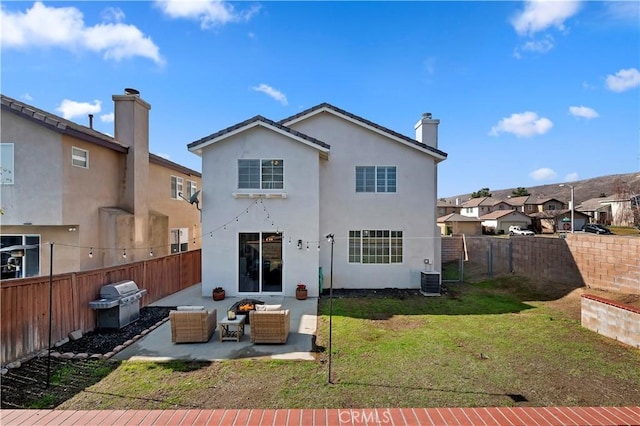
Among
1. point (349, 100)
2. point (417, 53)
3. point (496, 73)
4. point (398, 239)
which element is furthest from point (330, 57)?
point (398, 239)

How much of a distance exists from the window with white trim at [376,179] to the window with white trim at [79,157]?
1113 centimetres

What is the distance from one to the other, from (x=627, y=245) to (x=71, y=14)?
1972 centimetres

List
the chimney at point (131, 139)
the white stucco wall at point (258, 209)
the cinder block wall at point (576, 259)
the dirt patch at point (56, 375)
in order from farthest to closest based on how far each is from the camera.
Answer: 1. the chimney at point (131, 139)
2. the white stucco wall at point (258, 209)
3. the cinder block wall at point (576, 259)
4. the dirt patch at point (56, 375)

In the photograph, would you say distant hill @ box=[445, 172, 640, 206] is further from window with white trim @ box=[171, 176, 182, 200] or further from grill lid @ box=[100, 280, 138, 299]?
grill lid @ box=[100, 280, 138, 299]

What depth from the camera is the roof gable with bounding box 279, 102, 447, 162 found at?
14.0 m

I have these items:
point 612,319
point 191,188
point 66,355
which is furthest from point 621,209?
point 66,355

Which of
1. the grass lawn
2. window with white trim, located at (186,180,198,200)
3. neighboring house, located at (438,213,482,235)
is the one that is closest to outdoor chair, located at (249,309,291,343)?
the grass lawn

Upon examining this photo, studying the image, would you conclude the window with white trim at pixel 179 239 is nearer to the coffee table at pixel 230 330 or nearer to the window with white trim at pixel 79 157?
the window with white trim at pixel 79 157

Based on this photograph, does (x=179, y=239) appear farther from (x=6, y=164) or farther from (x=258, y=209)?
(x=258, y=209)

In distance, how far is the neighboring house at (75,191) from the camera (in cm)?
1139

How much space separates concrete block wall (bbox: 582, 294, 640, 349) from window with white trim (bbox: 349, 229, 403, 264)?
6.67 meters

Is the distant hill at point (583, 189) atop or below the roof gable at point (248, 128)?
atop

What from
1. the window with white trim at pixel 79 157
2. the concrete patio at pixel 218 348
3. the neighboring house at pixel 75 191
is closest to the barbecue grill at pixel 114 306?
the concrete patio at pixel 218 348

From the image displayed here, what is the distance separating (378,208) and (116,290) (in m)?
10.1
